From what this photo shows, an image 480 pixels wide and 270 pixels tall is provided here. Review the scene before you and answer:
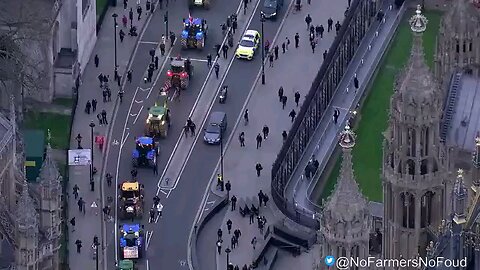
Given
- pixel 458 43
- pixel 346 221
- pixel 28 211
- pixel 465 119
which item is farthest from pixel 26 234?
pixel 346 221

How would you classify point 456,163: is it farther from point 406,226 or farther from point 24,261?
point 24,261

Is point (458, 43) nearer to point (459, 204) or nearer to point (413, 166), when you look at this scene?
point (413, 166)

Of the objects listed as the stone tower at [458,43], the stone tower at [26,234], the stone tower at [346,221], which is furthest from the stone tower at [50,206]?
the stone tower at [346,221]

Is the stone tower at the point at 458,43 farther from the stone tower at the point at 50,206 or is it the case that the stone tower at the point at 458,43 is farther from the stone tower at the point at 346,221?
the stone tower at the point at 346,221

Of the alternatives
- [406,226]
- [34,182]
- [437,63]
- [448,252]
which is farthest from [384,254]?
[34,182]

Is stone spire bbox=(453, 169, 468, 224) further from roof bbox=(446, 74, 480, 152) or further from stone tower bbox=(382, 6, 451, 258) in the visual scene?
roof bbox=(446, 74, 480, 152)

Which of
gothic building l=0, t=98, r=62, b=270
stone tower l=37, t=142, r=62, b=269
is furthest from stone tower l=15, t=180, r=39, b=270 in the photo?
stone tower l=37, t=142, r=62, b=269
